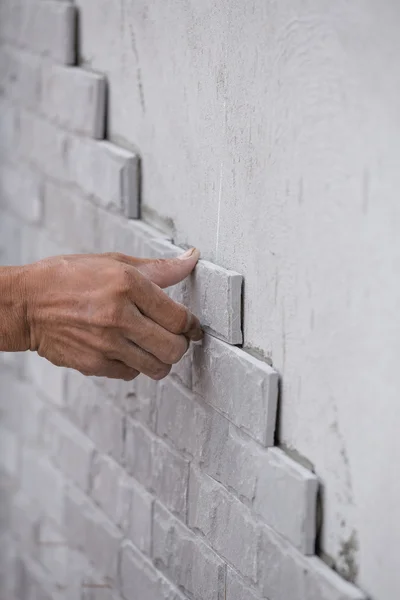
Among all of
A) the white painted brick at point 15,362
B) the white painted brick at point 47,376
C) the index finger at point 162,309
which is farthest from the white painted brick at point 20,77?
the index finger at point 162,309

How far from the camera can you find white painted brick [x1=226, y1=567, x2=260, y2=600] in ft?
4.07

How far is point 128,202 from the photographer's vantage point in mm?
1606

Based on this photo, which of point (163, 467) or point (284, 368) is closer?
point (284, 368)

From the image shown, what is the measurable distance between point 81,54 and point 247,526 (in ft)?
3.31

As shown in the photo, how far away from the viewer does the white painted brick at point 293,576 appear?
40.8 inches

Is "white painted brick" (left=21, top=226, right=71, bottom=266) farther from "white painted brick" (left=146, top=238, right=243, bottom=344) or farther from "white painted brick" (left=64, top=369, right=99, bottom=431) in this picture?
"white painted brick" (left=146, top=238, right=243, bottom=344)

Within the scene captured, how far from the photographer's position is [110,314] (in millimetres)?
1255

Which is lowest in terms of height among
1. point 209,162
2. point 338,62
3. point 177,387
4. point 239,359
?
point 177,387

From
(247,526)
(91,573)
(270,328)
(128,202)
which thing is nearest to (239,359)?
(270,328)

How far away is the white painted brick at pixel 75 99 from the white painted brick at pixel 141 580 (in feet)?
2.49

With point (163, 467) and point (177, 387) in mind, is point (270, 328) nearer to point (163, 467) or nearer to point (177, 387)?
point (177, 387)

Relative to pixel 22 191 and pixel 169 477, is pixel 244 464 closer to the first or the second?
pixel 169 477

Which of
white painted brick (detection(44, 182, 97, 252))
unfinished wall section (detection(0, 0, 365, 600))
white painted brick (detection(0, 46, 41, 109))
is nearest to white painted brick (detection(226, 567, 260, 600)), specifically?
unfinished wall section (detection(0, 0, 365, 600))

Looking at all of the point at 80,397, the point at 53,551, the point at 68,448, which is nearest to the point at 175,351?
the point at 80,397
